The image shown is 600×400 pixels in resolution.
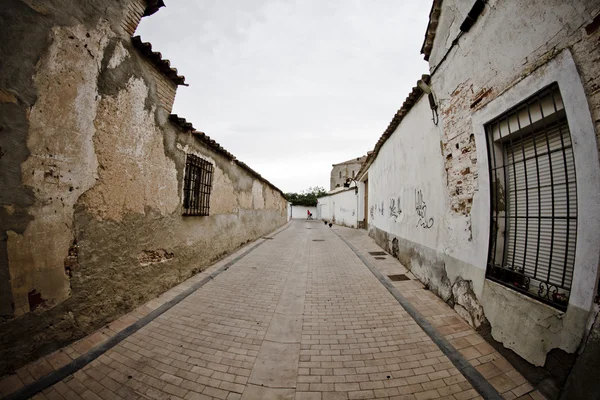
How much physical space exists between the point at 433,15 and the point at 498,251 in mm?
4829

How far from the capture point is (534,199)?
2.79 metres

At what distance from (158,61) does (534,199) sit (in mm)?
6235

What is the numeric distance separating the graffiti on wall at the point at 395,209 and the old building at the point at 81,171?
249 inches

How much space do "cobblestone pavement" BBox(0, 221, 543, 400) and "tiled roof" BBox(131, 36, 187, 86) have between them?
436 centimetres

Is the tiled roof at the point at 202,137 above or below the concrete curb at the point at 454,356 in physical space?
above

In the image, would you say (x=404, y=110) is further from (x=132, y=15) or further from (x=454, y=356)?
(x=132, y=15)

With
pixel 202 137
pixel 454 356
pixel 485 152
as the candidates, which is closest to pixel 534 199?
pixel 485 152

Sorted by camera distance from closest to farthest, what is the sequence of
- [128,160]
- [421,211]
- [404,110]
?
[128,160]
[421,211]
[404,110]

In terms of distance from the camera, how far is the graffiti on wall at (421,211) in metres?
5.07

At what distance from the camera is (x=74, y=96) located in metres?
2.92

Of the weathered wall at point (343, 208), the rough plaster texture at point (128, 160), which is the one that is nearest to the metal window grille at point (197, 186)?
the rough plaster texture at point (128, 160)

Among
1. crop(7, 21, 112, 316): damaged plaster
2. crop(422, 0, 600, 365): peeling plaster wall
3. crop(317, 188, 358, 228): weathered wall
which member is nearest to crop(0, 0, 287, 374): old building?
crop(7, 21, 112, 316): damaged plaster

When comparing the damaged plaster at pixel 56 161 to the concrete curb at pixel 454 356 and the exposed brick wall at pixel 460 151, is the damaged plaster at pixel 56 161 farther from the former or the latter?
the exposed brick wall at pixel 460 151

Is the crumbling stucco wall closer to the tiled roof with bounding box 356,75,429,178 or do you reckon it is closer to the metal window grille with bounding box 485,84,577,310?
the tiled roof with bounding box 356,75,429,178
